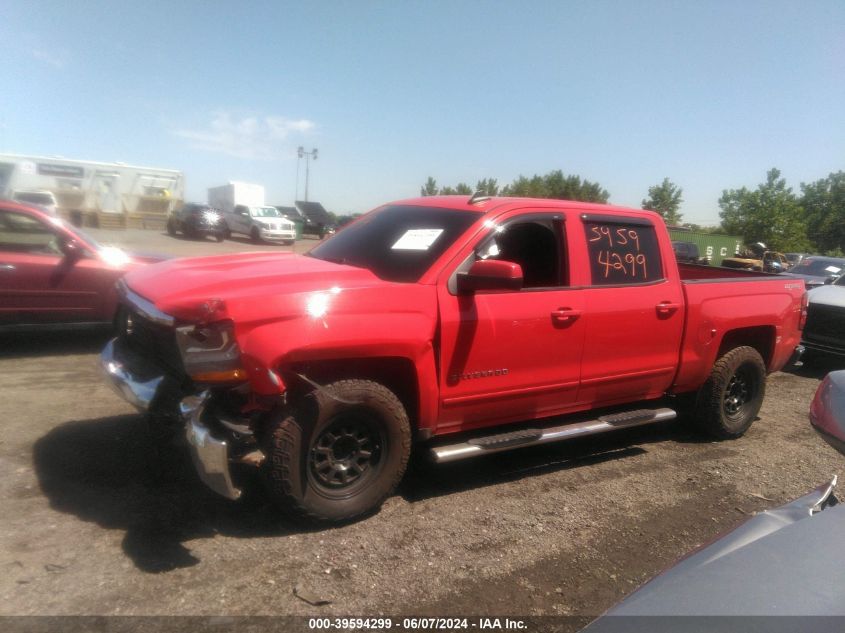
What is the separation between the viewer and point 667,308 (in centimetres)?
475

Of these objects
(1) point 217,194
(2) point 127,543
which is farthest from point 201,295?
(1) point 217,194

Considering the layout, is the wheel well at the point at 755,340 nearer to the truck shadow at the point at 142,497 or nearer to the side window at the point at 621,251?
the side window at the point at 621,251

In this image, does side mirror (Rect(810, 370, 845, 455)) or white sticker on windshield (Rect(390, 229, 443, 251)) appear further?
white sticker on windshield (Rect(390, 229, 443, 251))

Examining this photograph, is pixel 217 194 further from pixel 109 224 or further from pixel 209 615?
pixel 209 615

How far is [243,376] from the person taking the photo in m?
3.14

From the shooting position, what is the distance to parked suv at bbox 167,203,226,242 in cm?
2788

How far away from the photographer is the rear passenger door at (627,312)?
14.6 ft

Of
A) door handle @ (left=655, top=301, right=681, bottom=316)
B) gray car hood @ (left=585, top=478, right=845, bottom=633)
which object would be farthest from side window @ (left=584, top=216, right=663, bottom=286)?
gray car hood @ (left=585, top=478, right=845, bottom=633)

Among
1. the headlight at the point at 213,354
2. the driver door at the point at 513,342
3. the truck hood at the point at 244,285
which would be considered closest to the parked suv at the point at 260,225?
the truck hood at the point at 244,285

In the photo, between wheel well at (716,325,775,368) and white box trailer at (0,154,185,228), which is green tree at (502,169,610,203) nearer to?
white box trailer at (0,154,185,228)

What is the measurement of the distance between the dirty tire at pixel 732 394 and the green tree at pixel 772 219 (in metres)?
61.1

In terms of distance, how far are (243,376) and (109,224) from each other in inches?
1202

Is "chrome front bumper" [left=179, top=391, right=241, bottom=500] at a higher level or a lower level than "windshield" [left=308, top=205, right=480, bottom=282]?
lower

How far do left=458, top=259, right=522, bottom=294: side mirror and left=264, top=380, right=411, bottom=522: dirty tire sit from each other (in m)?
0.79
